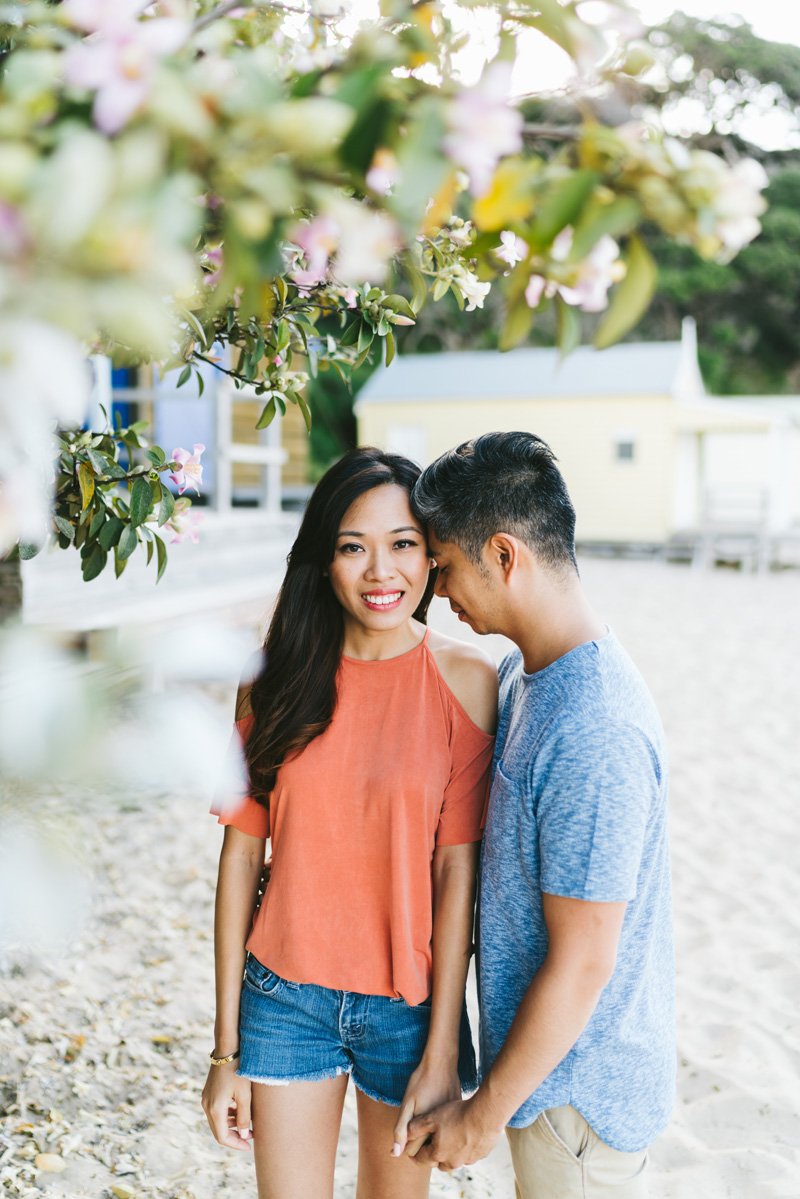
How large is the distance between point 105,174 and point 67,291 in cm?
8

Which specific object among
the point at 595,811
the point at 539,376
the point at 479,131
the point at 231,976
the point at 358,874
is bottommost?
the point at 231,976

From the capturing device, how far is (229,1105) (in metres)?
1.92

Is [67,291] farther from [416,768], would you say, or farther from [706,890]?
[706,890]

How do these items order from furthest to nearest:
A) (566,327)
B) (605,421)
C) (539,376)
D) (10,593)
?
1. (539,376)
2. (605,421)
3. (10,593)
4. (566,327)

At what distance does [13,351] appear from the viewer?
2.04 feet

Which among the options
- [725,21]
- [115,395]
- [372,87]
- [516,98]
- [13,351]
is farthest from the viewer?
[725,21]

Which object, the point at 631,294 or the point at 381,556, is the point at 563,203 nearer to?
the point at 631,294

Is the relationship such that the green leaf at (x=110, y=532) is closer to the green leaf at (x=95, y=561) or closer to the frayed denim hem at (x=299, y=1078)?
the green leaf at (x=95, y=561)

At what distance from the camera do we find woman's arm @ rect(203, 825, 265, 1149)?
191 centimetres

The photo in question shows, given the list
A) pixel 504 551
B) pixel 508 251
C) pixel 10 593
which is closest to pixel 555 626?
pixel 504 551

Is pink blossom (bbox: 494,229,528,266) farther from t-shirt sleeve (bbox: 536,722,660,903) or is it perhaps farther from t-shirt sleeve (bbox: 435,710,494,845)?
t-shirt sleeve (bbox: 435,710,494,845)

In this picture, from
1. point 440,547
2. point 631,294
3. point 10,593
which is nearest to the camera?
point 631,294

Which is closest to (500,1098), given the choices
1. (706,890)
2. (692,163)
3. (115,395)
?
(692,163)

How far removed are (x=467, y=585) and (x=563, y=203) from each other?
95 cm
